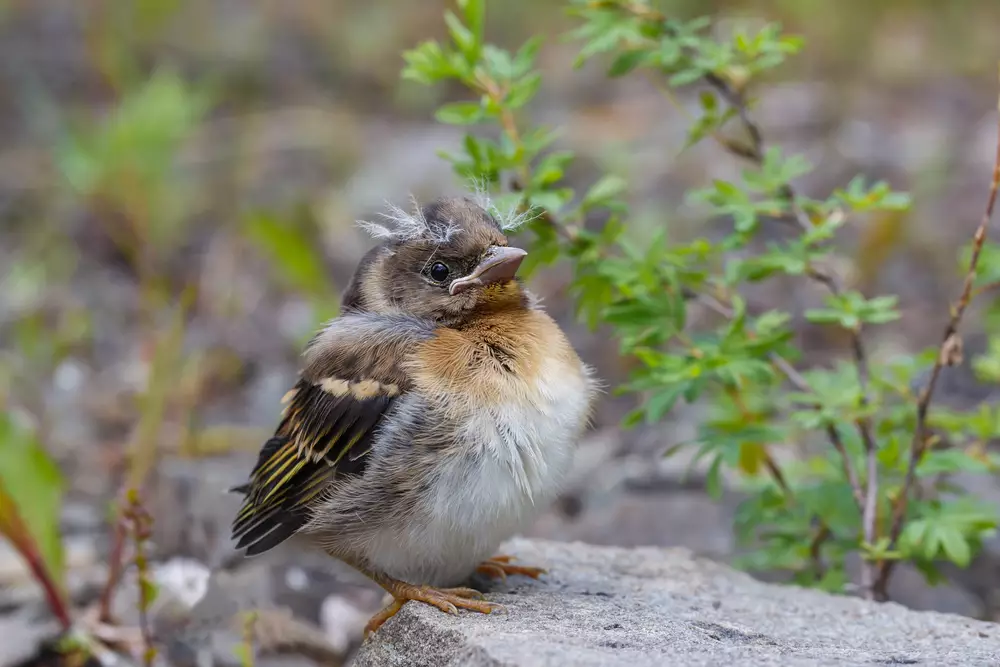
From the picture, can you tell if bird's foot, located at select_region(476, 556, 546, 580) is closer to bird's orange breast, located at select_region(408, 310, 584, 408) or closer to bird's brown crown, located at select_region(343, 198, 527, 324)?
bird's orange breast, located at select_region(408, 310, 584, 408)

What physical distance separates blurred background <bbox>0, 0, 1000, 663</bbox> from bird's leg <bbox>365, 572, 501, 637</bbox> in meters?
1.12

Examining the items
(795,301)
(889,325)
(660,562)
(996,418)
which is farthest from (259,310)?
(996,418)

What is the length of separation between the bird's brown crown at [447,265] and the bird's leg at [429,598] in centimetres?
80

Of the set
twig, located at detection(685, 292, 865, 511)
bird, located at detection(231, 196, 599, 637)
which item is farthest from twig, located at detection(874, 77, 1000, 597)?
bird, located at detection(231, 196, 599, 637)

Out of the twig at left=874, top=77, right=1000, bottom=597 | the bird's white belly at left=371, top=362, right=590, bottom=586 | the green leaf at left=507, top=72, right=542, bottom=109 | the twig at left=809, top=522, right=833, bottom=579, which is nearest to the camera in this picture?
the bird's white belly at left=371, top=362, right=590, bottom=586

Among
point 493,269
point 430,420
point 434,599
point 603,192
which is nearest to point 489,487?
point 430,420

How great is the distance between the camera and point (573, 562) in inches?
165

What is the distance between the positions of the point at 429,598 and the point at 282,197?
21.4ft

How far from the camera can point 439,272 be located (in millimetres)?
3754

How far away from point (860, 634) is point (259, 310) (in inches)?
220

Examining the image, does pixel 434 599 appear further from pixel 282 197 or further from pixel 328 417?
pixel 282 197

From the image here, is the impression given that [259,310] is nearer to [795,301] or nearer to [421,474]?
[795,301]

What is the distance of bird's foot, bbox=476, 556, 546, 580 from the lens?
3.85 m

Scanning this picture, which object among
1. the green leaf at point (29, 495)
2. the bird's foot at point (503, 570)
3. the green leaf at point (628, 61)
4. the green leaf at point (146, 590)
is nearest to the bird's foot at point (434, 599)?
the bird's foot at point (503, 570)
